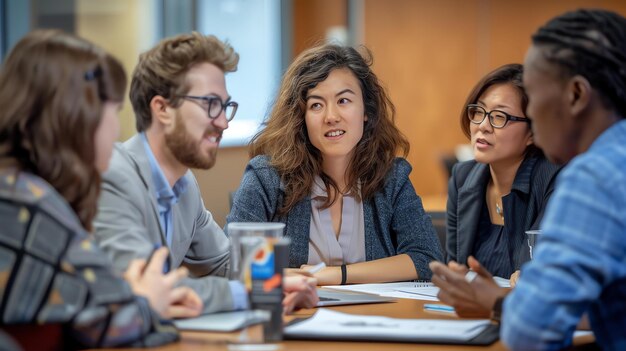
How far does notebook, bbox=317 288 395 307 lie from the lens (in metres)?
2.42

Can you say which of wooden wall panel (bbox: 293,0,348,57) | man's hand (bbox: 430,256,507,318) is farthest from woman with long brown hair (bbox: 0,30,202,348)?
wooden wall panel (bbox: 293,0,348,57)

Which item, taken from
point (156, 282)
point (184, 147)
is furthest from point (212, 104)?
point (156, 282)

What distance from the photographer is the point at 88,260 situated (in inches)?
68.4

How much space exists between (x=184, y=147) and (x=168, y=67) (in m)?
0.23

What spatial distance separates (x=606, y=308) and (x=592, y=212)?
0.21 metres

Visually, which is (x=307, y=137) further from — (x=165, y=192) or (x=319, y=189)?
(x=165, y=192)

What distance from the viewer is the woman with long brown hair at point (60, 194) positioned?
167 centimetres

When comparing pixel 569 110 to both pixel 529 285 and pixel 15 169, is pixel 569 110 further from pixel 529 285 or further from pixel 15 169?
pixel 15 169

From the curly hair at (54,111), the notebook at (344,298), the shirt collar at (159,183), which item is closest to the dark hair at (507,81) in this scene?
the notebook at (344,298)

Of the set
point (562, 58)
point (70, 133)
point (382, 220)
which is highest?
point (562, 58)

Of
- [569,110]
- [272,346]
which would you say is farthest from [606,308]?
[272,346]

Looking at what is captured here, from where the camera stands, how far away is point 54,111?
1.76m

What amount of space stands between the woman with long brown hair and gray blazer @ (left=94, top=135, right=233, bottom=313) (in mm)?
291

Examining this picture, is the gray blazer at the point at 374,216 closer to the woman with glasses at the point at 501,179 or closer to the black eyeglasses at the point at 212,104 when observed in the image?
the woman with glasses at the point at 501,179
